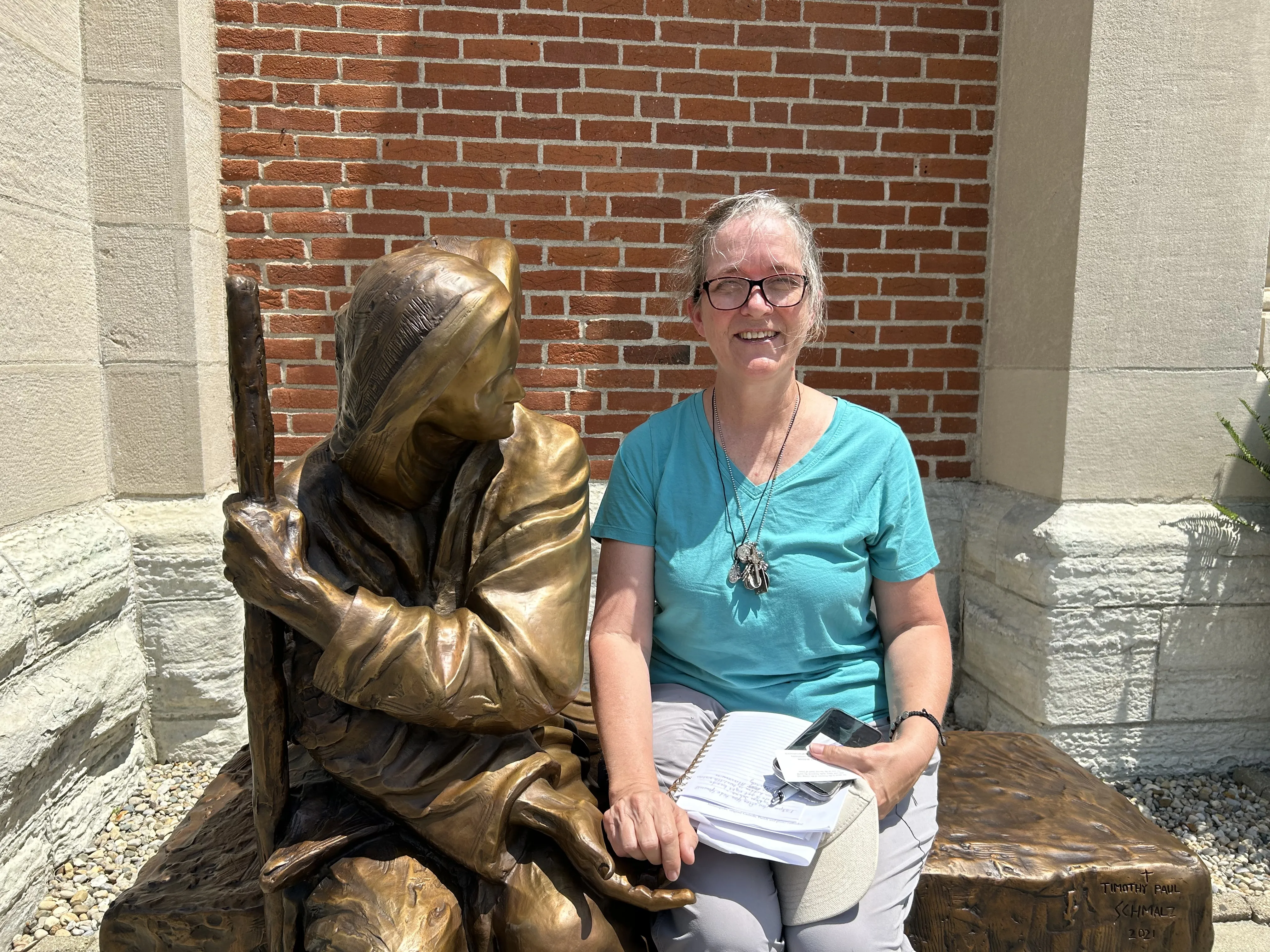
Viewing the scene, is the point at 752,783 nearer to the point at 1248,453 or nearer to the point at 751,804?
the point at 751,804

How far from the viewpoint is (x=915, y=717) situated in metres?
1.81

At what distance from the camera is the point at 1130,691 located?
3.32 m

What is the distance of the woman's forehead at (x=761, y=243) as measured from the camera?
1910 mm

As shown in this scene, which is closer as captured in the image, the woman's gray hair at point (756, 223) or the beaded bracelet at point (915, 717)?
the beaded bracelet at point (915, 717)

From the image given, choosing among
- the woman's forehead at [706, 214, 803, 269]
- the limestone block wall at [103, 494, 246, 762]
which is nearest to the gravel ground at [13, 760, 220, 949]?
the limestone block wall at [103, 494, 246, 762]

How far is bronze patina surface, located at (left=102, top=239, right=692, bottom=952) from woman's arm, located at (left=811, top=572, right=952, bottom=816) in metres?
0.46

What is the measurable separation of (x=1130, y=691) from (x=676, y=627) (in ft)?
7.42

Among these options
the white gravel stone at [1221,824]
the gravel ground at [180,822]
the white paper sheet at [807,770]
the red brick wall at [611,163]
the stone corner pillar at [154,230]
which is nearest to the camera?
the white paper sheet at [807,770]

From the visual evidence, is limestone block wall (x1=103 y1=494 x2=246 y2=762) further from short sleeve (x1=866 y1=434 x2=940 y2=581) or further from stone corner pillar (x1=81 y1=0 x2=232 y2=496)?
short sleeve (x1=866 y1=434 x2=940 y2=581)

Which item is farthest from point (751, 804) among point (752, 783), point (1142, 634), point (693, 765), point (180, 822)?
point (1142, 634)

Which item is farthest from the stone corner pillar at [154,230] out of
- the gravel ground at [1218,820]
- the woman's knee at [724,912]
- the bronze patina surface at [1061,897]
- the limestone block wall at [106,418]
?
the gravel ground at [1218,820]

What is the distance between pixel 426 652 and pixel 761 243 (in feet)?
3.62

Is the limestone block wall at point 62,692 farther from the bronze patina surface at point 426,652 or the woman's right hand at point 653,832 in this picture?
the woman's right hand at point 653,832

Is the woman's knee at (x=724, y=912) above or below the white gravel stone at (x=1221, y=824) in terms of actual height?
above
